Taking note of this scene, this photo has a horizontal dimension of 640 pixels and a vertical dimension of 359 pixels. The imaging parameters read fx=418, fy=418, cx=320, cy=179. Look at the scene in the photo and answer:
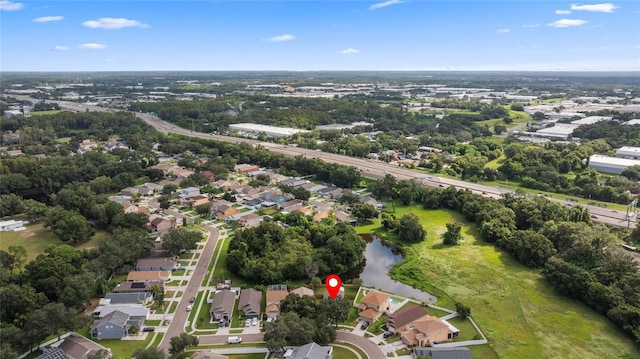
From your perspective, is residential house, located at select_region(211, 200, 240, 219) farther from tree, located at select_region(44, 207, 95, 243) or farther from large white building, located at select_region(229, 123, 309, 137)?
large white building, located at select_region(229, 123, 309, 137)

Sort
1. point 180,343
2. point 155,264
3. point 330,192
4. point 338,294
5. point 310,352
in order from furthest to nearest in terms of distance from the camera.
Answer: point 330,192
point 155,264
point 338,294
point 180,343
point 310,352

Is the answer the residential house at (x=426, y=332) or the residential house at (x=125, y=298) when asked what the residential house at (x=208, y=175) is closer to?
the residential house at (x=125, y=298)

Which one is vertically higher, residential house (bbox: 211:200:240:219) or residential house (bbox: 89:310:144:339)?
residential house (bbox: 211:200:240:219)

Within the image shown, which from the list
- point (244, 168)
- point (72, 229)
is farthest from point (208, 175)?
point (72, 229)

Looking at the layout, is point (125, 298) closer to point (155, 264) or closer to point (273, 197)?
point (155, 264)

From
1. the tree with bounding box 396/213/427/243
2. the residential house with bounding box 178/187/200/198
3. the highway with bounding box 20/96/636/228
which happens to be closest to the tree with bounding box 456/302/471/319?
the tree with bounding box 396/213/427/243

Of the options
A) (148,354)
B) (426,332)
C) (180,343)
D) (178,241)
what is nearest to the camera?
(148,354)
